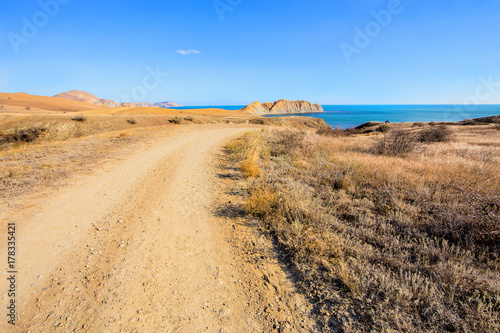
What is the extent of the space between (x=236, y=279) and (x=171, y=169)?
5805 mm

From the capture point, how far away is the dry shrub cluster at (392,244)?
231cm

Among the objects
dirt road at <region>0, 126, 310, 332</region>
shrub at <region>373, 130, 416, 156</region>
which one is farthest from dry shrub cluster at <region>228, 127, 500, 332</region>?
shrub at <region>373, 130, 416, 156</region>

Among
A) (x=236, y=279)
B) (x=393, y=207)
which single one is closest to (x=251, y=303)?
(x=236, y=279)

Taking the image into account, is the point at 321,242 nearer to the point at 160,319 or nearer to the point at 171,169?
the point at 160,319

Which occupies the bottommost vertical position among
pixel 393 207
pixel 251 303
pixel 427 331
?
pixel 251 303

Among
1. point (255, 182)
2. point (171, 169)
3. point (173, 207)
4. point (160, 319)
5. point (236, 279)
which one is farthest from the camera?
point (171, 169)

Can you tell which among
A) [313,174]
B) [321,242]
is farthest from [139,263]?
[313,174]

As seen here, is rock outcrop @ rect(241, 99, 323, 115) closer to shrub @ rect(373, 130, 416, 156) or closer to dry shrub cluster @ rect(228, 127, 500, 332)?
shrub @ rect(373, 130, 416, 156)

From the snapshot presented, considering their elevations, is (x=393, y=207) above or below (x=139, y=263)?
above

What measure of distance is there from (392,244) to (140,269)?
13.4 feet

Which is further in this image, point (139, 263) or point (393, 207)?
point (393, 207)

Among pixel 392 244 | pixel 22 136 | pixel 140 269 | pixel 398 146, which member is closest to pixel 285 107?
pixel 22 136

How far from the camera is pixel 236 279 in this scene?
2.97 meters

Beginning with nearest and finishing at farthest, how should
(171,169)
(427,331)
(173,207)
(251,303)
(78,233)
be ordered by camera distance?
(427,331) → (251,303) → (78,233) → (173,207) → (171,169)
